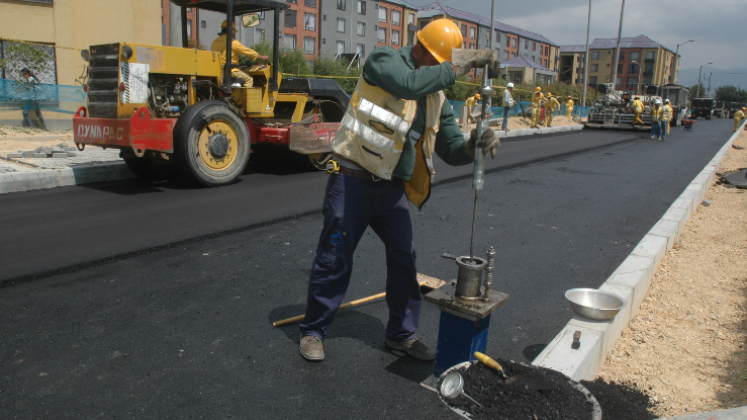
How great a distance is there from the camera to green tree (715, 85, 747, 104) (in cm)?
10775

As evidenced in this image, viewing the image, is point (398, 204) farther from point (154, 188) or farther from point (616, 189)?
point (616, 189)

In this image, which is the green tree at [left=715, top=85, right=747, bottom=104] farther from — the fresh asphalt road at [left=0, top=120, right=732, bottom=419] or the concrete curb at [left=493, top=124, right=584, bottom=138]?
the fresh asphalt road at [left=0, top=120, right=732, bottom=419]

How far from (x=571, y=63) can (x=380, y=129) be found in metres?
117

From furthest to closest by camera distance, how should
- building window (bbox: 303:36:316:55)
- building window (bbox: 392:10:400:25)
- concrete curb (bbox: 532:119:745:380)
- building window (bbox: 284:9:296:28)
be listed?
building window (bbox: 392:10:400:25) < building window (bbox: 303:36:316:55) < building window (bbox: 284:9:296:28) < concrete curb (bbox: 532:119:745:380)

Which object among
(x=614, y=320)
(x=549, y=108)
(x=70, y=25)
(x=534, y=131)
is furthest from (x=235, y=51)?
(x=549, y=108)

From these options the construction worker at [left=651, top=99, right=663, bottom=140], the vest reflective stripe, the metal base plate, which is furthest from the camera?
the construction worker at [left=651, top=99, right=663, bottom=140]

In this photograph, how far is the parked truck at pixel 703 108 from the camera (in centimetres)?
6431

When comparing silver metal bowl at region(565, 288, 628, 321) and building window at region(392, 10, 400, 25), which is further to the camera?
building window at region(392, 10, 400, 25)

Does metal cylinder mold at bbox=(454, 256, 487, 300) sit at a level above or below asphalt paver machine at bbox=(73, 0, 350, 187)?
below

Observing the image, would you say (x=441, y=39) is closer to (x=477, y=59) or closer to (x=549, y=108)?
(x=477, y=59)

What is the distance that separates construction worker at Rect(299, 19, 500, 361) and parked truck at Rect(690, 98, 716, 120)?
233 feet

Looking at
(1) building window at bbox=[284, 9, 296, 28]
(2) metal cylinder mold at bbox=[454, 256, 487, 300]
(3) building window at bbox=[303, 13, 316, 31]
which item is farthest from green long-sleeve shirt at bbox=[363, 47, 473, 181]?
(3) building window at bbox=[303, 13, 316, 31]

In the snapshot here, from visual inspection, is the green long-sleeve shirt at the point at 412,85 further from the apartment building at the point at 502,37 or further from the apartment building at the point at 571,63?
the apartment building at the point at 571,63

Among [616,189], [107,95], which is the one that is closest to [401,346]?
[107,95]
